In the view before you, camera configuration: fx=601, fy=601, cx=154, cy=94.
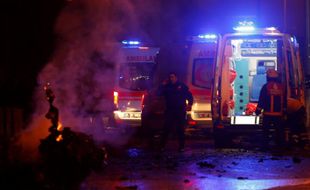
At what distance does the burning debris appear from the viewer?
6.78 metres

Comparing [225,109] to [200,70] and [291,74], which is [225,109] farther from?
[200,70]

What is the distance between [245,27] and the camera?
12.1 m

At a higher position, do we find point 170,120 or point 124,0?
point 124,0

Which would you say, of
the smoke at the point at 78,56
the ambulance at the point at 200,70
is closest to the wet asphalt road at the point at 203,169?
the smoke at the point at 78,56

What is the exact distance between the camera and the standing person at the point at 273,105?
38.7 ft

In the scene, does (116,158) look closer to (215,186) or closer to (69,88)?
(69,88)

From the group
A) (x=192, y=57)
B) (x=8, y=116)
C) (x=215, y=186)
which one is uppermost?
(x=192, y=57)

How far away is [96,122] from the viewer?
11.7 meters

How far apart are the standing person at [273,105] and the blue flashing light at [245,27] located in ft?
3.13

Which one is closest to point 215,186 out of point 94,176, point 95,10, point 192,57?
point 94,176

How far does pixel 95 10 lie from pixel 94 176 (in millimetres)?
2670

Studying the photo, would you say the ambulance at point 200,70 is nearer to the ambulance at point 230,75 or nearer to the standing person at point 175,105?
the ambulance at point 230,75

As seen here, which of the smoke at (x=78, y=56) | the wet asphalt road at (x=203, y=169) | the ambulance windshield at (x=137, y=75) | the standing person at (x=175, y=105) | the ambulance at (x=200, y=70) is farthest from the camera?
the ambulance windshield at (x=137, y=75)

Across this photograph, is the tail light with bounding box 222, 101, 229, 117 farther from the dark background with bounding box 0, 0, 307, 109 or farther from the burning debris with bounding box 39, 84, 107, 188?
the burning debris with bounding box 39, 84, 107, 188
